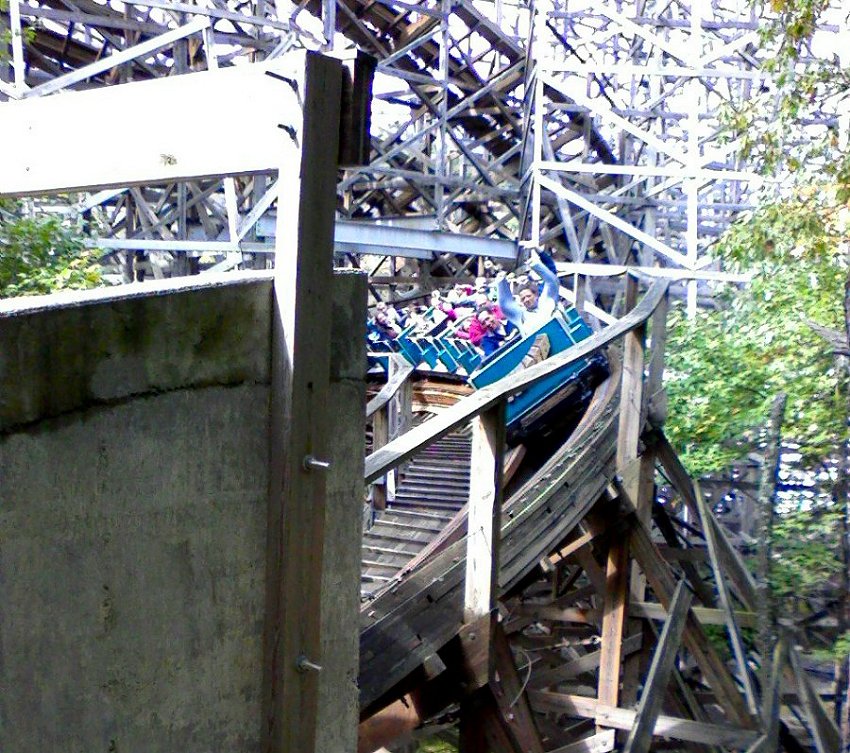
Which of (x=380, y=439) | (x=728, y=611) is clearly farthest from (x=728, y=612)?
(x=380, y=439)

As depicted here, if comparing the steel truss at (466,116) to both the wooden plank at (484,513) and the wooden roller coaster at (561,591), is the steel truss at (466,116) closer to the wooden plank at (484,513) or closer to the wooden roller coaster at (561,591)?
the wooden roller coaster at (561,591)

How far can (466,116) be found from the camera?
17.8 metres

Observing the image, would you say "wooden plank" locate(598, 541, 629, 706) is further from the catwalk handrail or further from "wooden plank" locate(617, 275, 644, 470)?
the catwalk handrail

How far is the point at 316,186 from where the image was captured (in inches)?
85.6

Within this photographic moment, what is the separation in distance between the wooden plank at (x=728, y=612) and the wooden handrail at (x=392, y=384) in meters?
2.70

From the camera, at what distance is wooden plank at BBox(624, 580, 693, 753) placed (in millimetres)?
4977

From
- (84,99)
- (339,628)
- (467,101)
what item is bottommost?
(339,628)

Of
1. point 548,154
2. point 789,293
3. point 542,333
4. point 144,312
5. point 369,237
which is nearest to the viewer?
point 144,312

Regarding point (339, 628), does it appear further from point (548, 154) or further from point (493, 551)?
point (548, 154)

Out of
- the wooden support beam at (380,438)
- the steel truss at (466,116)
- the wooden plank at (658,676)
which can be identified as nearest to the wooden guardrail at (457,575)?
the wooden plank at (658,676)

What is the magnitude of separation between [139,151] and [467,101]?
14.9m

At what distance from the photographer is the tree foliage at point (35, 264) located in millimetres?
6219

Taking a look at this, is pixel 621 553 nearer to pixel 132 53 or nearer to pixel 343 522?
pixel 343 522

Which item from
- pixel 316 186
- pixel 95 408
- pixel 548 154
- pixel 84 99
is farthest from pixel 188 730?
pixel 548 154
